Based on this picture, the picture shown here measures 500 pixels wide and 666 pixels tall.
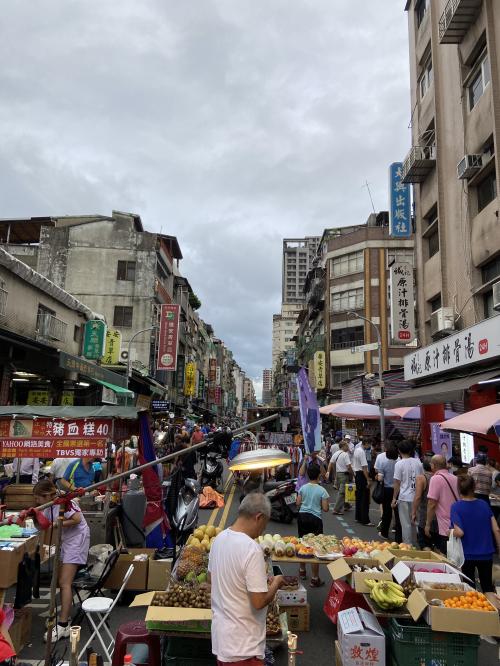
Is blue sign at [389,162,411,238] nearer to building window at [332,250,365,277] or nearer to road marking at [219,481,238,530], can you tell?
road marking at [219,481,238,530]

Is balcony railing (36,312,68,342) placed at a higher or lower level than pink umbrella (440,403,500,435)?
higher

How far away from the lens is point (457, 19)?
590 inches

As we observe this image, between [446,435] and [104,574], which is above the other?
[446,435]

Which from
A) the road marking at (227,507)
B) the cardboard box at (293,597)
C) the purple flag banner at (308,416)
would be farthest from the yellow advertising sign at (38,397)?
the cardboard box at (293,597)

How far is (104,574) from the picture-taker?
5590mm

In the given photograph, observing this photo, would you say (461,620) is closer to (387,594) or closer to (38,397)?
(387,594)

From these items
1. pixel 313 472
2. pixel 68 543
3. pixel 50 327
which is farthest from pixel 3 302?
pixel 313 472

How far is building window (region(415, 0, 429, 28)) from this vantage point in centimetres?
2067

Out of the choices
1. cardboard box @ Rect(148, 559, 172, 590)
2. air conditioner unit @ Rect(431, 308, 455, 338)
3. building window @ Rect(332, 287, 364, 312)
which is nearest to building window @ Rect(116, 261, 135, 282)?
building window @ Rect(332, 287, 364, 312)

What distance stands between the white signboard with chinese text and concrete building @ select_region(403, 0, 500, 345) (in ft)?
3.70

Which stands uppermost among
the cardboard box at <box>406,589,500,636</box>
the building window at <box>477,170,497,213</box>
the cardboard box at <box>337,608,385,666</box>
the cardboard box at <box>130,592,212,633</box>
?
the building window at <box>477,170,497,213</box>

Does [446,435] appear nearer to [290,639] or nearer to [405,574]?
[405,574]

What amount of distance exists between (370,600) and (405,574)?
47 cm

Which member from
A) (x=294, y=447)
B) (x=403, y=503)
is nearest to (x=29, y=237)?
(x=294, y=447)
